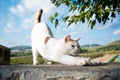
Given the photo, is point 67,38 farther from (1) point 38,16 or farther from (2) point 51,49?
(1) point 38,16

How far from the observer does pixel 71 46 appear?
3.60 m

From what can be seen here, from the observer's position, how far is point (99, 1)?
20.9 ft

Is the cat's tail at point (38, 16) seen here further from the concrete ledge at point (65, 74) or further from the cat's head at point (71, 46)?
the concrete ledge at point (65, 74)

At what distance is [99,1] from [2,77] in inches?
140

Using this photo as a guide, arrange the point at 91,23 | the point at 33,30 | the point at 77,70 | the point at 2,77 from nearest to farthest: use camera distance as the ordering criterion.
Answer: the point at 77,70, the point at 2,77, the point at 33,30, the point at 91,23

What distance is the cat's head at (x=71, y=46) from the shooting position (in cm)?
359

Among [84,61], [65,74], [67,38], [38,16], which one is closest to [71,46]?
[67,38]

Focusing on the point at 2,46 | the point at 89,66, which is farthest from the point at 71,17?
A: the point at 89,66

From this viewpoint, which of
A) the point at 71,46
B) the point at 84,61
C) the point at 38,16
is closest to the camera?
the point at 84,61

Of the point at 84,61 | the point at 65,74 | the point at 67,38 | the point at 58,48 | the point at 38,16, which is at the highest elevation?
the point at 38,16

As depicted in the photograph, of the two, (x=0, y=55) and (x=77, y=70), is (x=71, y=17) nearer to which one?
(x=0, y=55)

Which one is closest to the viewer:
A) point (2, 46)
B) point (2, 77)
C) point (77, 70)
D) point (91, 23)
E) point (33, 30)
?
point (77, 70)

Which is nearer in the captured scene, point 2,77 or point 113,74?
point 113,74

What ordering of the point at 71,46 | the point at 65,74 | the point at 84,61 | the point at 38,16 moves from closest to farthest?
the point at 65,74, the point at 84,61, the point at 71,46, the point at 38,16
